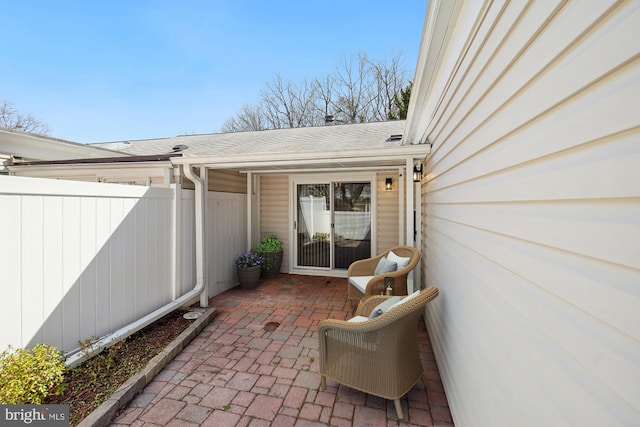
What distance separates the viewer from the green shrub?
77.1 inches

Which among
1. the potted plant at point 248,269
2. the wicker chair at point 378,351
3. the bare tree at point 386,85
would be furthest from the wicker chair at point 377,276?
the bare tree at point 386,85

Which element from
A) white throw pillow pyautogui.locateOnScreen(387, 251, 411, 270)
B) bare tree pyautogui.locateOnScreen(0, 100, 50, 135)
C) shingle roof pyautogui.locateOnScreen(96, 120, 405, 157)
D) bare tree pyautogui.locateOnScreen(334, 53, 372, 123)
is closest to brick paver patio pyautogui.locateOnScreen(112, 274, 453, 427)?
white throw pillow pyautogui.locateOnScreen(387, 251, 411, 270)

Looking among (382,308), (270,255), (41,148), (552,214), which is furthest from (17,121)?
(552,214)

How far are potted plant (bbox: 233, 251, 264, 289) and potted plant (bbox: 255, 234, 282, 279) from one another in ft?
1.13

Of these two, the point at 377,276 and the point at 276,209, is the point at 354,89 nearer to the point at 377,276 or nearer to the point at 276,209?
the point at 276,209

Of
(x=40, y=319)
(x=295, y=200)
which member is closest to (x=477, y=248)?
(x=40, y=319)

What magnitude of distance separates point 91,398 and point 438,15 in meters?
3.90

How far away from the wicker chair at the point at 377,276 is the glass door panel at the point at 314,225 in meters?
2.01

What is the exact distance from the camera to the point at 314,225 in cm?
649

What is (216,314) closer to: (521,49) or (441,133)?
(441,133)

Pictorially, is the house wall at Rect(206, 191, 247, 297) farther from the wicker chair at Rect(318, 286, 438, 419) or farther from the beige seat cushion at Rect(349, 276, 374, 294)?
the wicker chair at Rect(318, 286, 438, 419)

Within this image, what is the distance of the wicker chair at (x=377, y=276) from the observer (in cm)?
356

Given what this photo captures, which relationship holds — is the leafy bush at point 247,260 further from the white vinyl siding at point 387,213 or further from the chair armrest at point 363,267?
the white vinyl siding at point 387,213

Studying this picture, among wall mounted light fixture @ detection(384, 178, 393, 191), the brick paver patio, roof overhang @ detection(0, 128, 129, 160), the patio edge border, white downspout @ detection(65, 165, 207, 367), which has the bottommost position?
the brick paver patio
